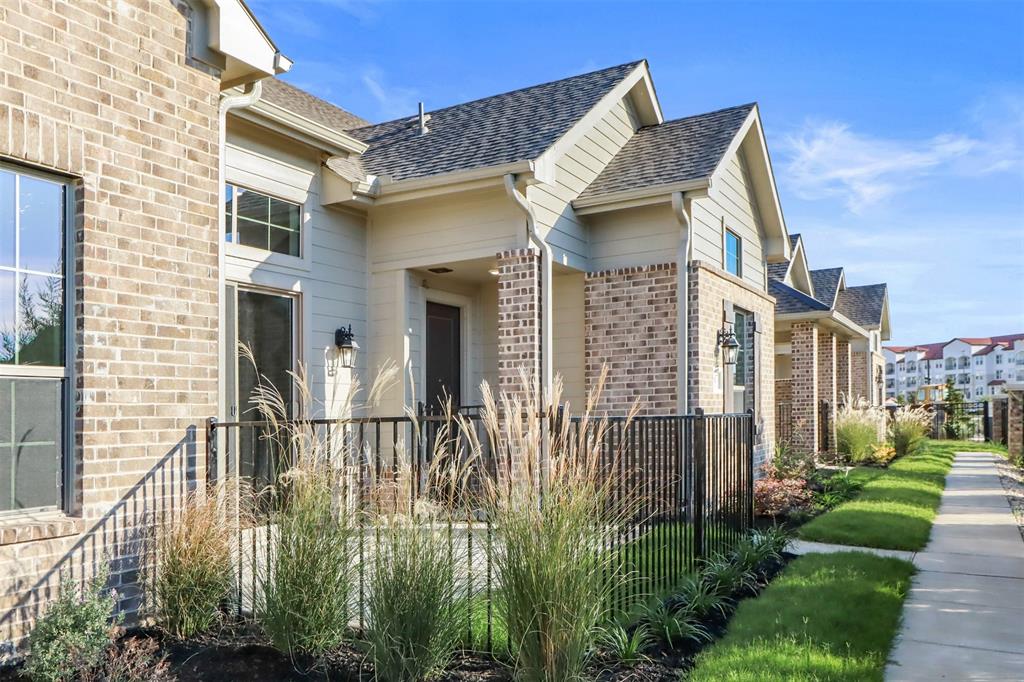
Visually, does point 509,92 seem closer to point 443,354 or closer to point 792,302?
point 443,354

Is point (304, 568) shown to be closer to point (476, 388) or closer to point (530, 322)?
→ point (530, 322)

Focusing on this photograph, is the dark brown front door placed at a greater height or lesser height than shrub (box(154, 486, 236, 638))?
greater

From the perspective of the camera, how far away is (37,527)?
3.61m

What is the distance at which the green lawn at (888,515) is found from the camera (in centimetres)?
662

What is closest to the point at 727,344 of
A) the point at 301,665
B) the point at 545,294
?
the point at 545,294

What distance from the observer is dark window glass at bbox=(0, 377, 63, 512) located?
12.1 ft

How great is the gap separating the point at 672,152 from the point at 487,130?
230 centimetres

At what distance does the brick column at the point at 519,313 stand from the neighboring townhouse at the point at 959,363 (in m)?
89.5

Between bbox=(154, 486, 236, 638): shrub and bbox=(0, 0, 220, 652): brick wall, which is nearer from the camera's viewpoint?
bbox=(0, 0, 220, 652): brick wall

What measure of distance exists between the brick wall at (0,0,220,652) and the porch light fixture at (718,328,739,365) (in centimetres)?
627

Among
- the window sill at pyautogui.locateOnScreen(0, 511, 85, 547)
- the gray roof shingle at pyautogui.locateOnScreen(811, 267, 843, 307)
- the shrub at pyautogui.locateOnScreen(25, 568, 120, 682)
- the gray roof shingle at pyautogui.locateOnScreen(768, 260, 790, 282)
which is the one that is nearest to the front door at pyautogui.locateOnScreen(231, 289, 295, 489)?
the window sill at pyautogui.locateOnScreen(0, 511, 85, 547)

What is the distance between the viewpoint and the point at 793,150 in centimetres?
1922

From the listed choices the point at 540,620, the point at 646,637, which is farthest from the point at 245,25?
the point at 646,637

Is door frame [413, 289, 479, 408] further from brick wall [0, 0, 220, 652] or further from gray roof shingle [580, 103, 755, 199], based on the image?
brick wall [0, 0, 220, 652]
